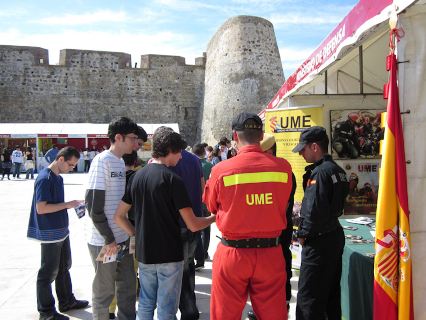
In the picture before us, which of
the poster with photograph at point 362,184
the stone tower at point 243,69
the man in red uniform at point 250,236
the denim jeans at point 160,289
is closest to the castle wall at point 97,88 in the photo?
the stone tower at point 243,69

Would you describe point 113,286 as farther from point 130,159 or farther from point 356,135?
point 356,135

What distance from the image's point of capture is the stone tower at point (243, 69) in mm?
24953

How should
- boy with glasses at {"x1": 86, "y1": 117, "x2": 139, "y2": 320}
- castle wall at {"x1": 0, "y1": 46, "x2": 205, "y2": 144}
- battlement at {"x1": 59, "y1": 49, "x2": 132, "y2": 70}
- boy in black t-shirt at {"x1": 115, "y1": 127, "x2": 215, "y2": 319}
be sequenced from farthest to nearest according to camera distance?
battlement at {"x1": 59, "y1": 49, "x2": 132, "y2": 70} → castle wall at {"x1": 0, "y1": 46, "x2": 205, "y2": 144} → boy with glasses at {"x1": 86, "y1": 117, "x2": 139, "y2": 320} → boy in black t-shirt at {"x1": 115, "y1": 127, "x2": 215, "y2": 319}

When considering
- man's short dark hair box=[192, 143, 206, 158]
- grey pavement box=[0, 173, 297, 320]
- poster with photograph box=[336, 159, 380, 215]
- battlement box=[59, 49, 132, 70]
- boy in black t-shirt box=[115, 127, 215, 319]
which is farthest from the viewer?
battlement box=[59, 49, 132, 70]

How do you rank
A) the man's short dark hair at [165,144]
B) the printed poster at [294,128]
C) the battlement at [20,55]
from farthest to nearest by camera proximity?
the battlement at [20,55], the printed poster at [294,128], the man's short dark hair at [165,144]

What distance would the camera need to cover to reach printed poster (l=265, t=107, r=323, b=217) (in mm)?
4988

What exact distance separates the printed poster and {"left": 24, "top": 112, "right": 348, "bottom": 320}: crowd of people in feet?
3.96

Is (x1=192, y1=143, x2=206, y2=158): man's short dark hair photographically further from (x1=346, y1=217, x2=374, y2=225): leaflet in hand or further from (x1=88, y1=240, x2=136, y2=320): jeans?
(x1=88, y1=240, x2=136, y2=320): jeans

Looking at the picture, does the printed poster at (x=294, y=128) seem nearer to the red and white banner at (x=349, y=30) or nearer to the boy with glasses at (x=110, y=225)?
the red and white banner at (x=349, y=30)

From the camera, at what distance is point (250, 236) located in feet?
8.43

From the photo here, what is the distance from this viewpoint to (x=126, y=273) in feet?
11.3

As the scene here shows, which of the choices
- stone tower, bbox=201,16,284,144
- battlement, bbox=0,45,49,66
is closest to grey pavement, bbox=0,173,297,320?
stone tower, bbox=201,16,284,144

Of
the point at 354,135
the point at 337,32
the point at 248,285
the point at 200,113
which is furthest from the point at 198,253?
the point at 200,113

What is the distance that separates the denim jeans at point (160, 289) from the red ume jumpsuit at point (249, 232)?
427 millimetres
